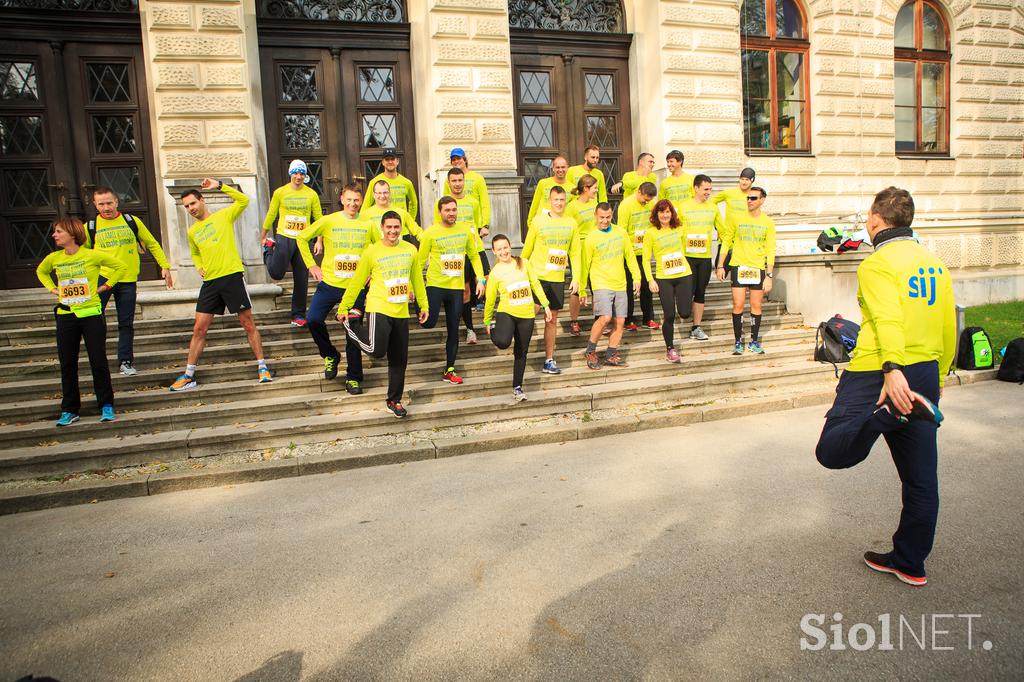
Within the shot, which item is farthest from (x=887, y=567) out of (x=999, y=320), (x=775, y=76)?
(x=775, y=76)

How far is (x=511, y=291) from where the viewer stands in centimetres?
739

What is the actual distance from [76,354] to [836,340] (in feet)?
25.3

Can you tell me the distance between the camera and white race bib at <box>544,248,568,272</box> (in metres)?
8.39

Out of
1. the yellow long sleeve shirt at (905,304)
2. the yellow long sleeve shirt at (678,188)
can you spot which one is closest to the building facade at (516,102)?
the yellow long sleeve shirt at (678,188)

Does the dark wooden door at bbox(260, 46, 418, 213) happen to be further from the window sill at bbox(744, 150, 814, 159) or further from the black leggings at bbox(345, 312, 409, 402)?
the window sill at bbox(744, 150, 814, 159)

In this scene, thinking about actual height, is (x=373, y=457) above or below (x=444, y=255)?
below

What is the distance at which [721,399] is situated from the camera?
804cm

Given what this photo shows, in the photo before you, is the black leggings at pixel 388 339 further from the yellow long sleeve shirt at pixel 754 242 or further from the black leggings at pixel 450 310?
the yellow long sleeve shirt at pixel 754 242

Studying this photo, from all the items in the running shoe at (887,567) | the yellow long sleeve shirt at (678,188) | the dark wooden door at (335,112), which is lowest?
the running shoe at (887,567)

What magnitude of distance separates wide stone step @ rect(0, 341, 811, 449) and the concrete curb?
94cm

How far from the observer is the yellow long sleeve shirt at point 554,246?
8367mm

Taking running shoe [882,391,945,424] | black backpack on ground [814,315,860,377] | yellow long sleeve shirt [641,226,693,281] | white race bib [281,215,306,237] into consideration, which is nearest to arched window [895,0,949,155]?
yellow long sleeve shirt [641,226,693,281]

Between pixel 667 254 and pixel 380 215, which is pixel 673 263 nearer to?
pixel 667 254

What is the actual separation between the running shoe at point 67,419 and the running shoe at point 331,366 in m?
2.47
